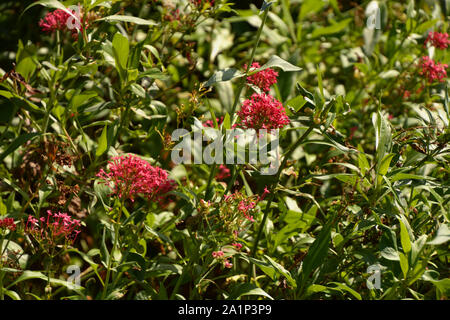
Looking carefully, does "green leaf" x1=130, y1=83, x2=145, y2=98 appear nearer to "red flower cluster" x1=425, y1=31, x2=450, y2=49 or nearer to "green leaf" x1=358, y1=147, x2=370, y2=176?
"green leaf" x1=358, y1=147, x2=370, y2=176

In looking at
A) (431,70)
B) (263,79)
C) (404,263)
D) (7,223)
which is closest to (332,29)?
(431,70)

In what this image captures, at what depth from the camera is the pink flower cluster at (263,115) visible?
1.39m

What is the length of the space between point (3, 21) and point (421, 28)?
1.81 metres

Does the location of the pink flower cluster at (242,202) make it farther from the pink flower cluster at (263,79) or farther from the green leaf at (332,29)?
the green leaf at (332,29)

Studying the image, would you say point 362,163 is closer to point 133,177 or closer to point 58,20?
point 133,177

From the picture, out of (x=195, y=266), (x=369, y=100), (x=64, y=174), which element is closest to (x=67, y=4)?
(x=64, y=174)

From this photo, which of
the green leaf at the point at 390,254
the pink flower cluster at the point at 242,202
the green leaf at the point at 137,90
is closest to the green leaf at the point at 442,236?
the green leaf at the point at 390,254

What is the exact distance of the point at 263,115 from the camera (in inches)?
54.8

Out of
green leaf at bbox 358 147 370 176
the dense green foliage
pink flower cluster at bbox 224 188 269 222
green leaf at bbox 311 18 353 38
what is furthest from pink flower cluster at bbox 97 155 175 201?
green leaf at bbox 311 18 353 38

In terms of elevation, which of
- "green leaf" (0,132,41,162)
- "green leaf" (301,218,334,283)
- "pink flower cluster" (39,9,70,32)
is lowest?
"green leaf" (301,218,334,283)

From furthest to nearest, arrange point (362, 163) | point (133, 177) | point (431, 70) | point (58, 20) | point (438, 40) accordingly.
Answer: point (438, 40), point (431, 70), point (58, 20), point (362, 163), point (133, 177)

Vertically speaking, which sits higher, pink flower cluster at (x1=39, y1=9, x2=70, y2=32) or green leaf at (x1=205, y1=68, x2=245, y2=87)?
pink flower cluster at (x1=39, y1=9, x2=70, y2=32)

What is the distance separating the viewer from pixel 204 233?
1461mm

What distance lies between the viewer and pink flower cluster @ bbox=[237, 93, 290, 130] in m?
1.39
